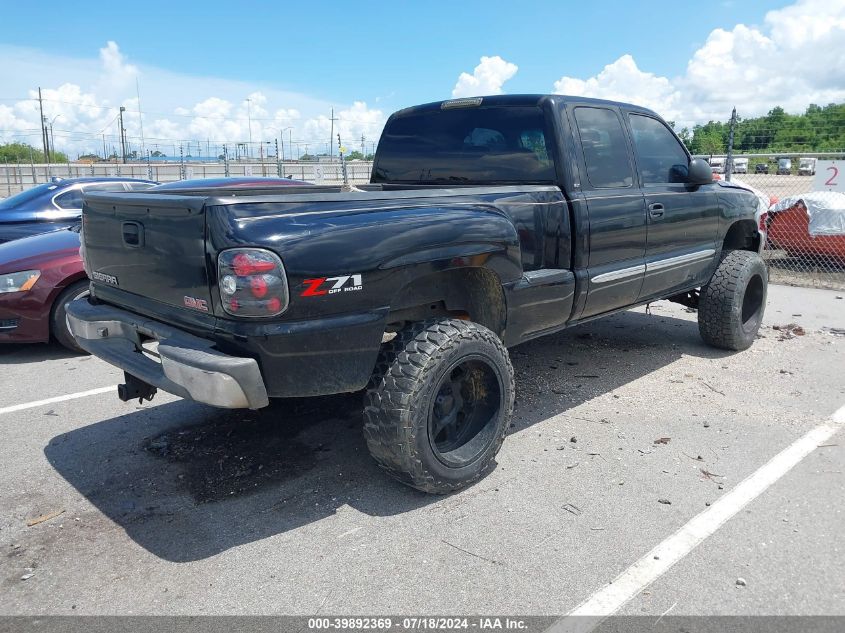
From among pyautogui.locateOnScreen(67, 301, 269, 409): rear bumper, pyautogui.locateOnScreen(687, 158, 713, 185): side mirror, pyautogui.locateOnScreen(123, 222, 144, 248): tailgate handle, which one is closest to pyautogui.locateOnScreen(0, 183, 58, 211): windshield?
pyautogui.locateOnScreen(67, 301, 269, 409): rear bumper

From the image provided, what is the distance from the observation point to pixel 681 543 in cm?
295

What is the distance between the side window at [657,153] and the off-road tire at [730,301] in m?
1.07

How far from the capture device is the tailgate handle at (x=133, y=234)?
3.11 m

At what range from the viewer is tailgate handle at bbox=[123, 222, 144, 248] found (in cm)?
311

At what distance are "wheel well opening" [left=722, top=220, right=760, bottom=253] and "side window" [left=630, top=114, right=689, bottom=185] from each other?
120 cm

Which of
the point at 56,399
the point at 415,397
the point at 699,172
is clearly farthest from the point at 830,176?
the point at 56,399

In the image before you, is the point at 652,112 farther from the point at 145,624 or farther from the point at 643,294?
the point at 145,624

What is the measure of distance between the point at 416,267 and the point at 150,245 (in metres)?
1.23

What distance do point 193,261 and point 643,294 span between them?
3315mm

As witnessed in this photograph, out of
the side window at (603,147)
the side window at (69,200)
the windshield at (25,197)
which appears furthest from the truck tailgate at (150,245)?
the windshield at (25,197)

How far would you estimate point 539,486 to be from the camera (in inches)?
137

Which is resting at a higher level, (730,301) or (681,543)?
(730,301)

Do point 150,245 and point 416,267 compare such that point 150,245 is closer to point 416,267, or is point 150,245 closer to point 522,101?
point 416,267

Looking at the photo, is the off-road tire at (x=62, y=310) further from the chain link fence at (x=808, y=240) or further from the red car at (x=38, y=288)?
the chain link fence at (x=808, y=240)
